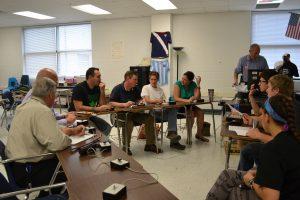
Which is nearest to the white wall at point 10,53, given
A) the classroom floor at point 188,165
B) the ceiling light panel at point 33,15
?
the ceiling light panel at point 33,15

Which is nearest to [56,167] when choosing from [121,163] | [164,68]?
[121,163]

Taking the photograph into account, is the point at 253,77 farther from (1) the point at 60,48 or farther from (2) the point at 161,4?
(1) the point at 60,48

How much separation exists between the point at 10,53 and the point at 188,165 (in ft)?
30.1

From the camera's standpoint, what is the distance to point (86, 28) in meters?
9.48

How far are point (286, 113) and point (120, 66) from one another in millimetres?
7689

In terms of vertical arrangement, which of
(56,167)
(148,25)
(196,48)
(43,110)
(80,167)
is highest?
(148,25)

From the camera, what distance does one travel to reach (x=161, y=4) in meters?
7.00

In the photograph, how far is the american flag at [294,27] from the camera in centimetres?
716

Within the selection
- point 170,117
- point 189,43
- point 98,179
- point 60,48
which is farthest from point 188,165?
point 60,48

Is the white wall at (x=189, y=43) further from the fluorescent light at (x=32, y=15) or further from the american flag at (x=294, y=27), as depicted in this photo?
the fluorescent light at (x=32, y=15)

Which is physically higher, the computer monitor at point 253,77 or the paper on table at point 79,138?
the computer monitor at point 253,77

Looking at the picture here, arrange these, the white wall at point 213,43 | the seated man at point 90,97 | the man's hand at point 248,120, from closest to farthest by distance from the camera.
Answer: the man's hand at point 248,120 < the seated man at point 90,97 < the white wall at point 213,43

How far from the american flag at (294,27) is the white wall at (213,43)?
38.8 inches

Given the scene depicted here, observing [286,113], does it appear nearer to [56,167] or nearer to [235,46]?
[56,167]
